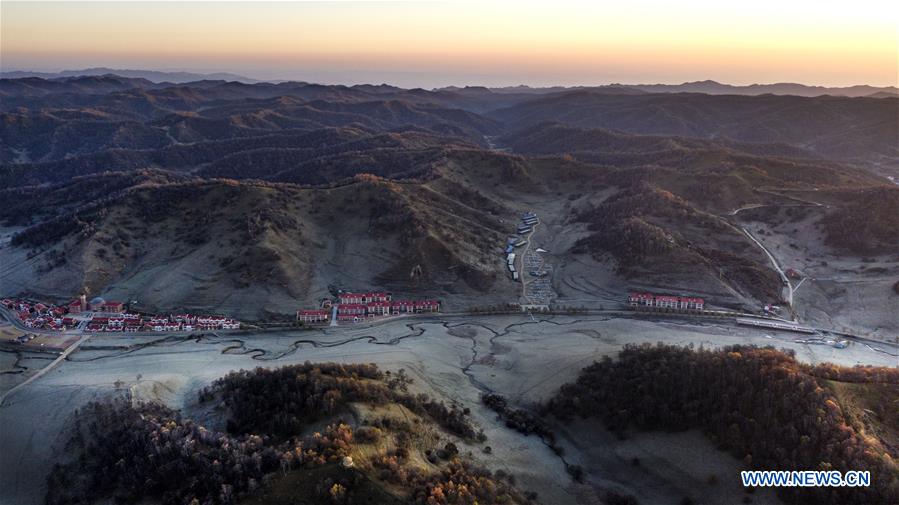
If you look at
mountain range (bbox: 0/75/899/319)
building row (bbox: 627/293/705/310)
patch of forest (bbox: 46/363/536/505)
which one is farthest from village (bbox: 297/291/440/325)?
building row (bbox: 627/293/705/310)

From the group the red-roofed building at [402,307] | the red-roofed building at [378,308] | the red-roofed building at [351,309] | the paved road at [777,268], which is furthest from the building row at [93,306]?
the paved road at [777,268]

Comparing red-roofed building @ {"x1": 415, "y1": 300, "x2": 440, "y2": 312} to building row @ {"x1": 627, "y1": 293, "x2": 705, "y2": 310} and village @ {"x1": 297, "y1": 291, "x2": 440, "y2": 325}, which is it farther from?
building row @ {"x1": 627, "y1": 293, "x2": 705, "y2": 310}

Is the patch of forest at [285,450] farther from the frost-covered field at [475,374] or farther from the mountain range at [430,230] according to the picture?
the mountain range at [430,230]

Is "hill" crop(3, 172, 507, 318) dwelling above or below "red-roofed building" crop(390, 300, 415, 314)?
above

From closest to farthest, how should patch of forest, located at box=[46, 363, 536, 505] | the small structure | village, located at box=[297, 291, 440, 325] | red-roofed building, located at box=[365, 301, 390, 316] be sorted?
patch of forest, located at box=[46, 363, 536, 505] < the small structure < village, located at box=[297, 291, 440, 325] < red-roofed building, located at box=[365, 301, 390, 316]

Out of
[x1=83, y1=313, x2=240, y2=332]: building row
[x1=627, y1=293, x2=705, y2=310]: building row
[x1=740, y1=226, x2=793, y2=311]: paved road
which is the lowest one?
[x1=83, y1=313, x2=240, y2=332]: building row

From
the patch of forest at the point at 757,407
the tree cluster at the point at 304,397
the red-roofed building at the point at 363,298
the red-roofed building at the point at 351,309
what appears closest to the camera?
the patch of forest at the point at 757,407
